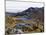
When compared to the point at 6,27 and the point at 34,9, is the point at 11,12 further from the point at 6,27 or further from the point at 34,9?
the point at 34,9

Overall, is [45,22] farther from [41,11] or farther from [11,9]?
[11,9]

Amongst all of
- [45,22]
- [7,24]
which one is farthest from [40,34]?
[7,24]

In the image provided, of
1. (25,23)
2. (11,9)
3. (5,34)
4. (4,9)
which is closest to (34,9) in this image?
(25,23)

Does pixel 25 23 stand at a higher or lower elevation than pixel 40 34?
higher

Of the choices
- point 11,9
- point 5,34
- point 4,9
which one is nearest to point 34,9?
point 11,9

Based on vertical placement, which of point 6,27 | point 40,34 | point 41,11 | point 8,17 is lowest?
point 40,34

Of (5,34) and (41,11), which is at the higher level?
(41,11)

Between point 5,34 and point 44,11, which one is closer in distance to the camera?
point 5,34
